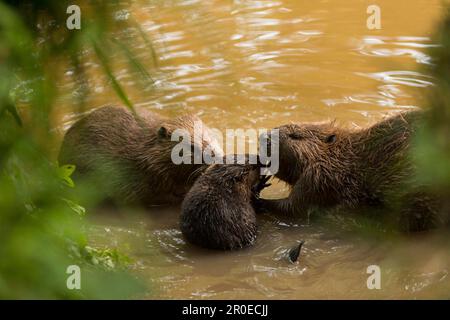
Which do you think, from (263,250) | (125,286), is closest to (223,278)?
(263,250)

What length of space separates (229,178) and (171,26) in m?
4.88

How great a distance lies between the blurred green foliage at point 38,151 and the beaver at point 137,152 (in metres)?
4.21

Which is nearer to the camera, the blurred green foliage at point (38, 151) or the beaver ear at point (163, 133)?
the blurred green foliage at point (38, 151)

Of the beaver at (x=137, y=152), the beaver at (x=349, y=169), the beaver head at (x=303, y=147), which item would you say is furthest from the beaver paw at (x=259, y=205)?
the beaver at (x=137, y=152)

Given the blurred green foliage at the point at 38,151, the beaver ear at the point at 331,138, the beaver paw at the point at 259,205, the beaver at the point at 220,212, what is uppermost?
the blurred green foliage at the point at 38,151

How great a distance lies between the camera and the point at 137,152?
567 cm

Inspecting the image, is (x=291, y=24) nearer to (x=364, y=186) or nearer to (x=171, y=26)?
(x=171, y=26)

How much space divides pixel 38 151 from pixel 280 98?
5977 millimetres

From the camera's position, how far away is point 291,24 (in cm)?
899

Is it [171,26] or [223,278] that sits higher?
[171,26]

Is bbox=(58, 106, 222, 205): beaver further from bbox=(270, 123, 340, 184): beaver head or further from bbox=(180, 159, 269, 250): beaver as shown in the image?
bbox=(180, 159, 269, 250): beaver

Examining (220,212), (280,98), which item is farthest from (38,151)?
(280,98)

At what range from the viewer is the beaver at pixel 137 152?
18.3 ft

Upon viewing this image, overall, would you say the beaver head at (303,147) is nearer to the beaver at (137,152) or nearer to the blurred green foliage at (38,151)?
the beaver at (137,152)
